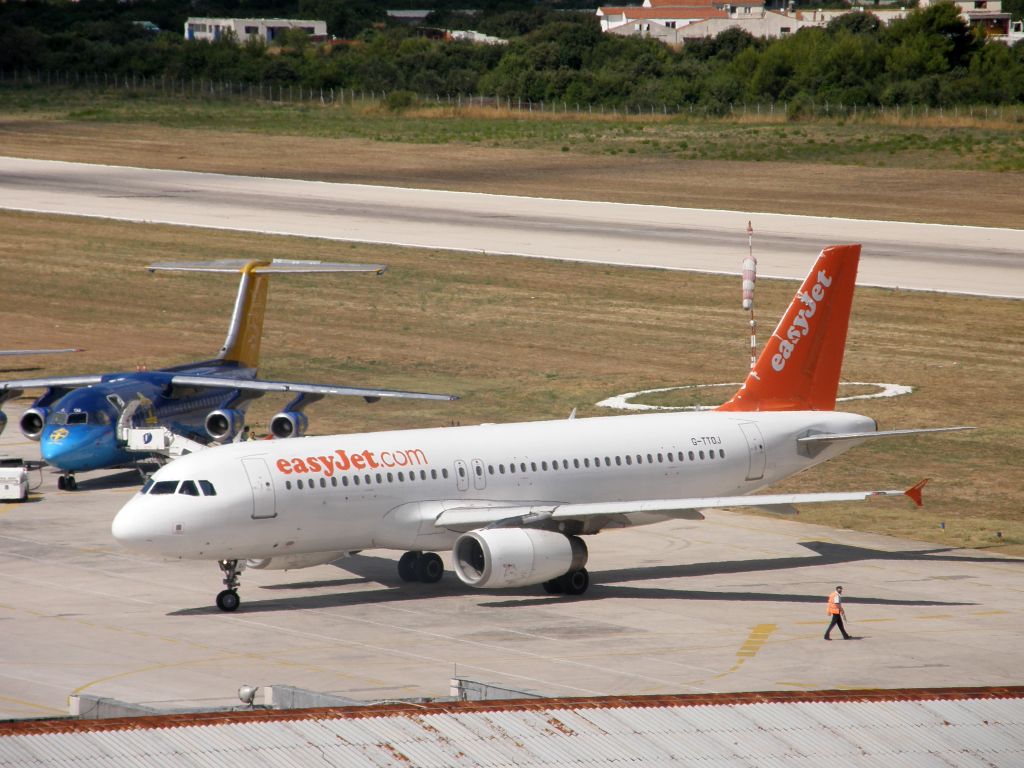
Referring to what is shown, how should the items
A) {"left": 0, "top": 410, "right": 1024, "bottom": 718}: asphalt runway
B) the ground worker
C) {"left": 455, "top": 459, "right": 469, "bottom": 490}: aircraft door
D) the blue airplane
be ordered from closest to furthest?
1. {"left": 0, "top": 410, "right": 1024, "bottom": 718}: asphalt runway
2. the ground worker
3. {"left": 455, "top": 459, "right": 469, "bottom": 490}: aircraft door
4. the blue airplane

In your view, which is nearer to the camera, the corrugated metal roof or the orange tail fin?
the corrugated metal roof

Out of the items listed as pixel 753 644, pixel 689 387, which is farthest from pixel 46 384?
pixel 753 644

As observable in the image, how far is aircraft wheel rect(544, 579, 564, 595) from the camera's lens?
4134cm

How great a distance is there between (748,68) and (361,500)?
500ft

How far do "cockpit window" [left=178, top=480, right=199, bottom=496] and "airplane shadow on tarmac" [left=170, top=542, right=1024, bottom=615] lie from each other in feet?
9.60

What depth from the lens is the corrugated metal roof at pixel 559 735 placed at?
72.6 ft

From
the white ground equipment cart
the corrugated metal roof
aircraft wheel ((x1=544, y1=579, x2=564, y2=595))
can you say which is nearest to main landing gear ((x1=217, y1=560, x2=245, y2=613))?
aircraft wheel ((x1=544, y1=579, x2=564, y2=595))

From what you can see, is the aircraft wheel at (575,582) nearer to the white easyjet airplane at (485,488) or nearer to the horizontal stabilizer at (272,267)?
the white easyjet airplane at (485,488)

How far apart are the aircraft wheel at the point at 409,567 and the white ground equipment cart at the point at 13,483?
14.4 meters

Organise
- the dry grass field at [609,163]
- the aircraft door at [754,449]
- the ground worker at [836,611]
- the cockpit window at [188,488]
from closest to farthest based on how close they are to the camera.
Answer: the ground worker at [836,611]
the cockpit window at [188,488]
the aircraft door at [754,449]
the dry grass field at [609,163]

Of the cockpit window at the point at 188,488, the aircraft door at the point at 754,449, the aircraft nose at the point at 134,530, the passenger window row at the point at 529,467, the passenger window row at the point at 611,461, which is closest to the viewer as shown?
the aircraft nose at the point at 134,530

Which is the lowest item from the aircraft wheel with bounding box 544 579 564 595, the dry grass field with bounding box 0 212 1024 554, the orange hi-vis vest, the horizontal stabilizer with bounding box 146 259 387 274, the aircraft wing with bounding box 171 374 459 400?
the dry grass field with bounding box 0 212 1024 554

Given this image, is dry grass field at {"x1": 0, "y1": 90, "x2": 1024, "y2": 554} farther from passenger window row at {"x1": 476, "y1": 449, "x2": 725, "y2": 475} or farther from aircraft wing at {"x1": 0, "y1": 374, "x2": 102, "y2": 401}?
aircraft wing at {"x1": 0, "y1": 374, "x2": 102, "y2": 401}

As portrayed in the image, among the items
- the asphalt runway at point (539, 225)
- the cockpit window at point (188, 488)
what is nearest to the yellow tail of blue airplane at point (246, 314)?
the cockpit window at point (188, 488)
